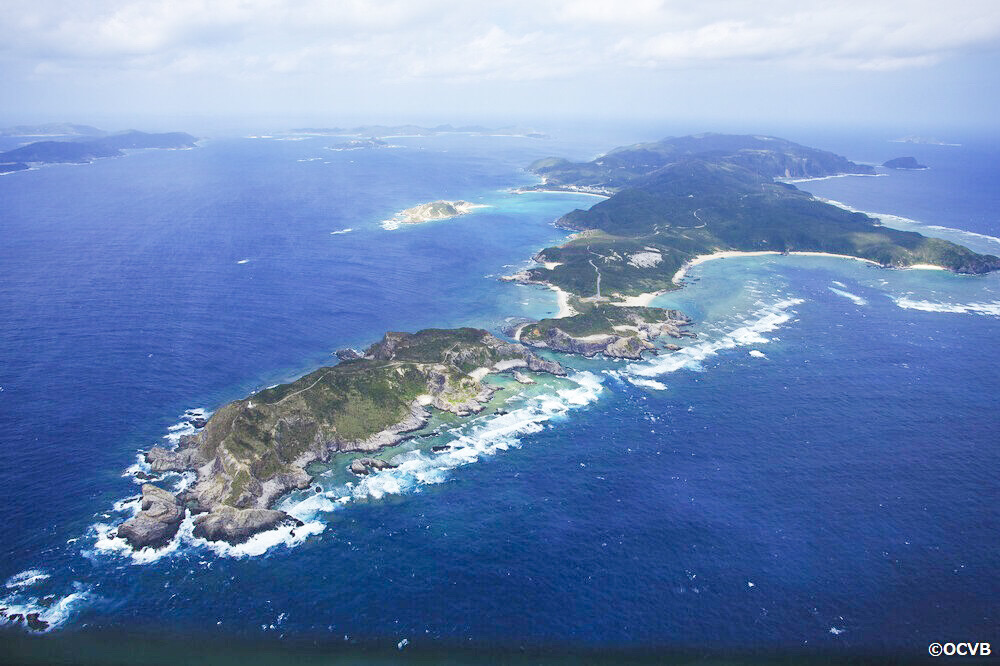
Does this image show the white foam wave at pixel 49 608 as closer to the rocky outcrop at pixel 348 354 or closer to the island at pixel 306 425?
the island at pixel 306 425

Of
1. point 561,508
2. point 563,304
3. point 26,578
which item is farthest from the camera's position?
point 563,304

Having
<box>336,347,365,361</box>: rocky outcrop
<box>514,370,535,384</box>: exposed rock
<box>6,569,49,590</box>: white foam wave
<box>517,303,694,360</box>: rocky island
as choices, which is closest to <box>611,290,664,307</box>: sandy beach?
<box>517,303,694,360</box>: rocky island

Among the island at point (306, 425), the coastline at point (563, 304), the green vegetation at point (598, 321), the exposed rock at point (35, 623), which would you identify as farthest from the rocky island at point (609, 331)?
the exposed rock at point (35, 623)

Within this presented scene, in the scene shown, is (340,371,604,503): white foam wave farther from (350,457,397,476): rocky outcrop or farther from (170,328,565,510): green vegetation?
(170,328,565,510): green vegetation

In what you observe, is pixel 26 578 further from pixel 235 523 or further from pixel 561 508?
pixel 561 508

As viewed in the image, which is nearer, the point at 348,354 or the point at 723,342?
the point at 348,354

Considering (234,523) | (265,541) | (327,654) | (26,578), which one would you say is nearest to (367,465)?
(265,541)
